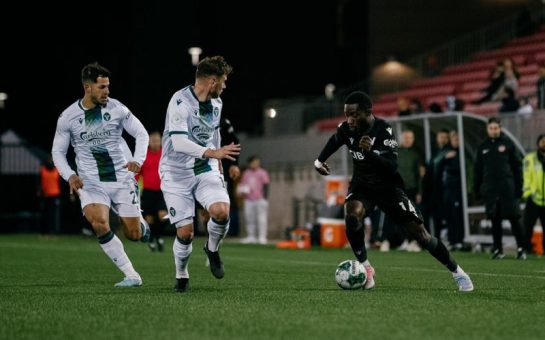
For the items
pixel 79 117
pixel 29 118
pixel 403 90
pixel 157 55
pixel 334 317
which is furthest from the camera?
pixel 29 118

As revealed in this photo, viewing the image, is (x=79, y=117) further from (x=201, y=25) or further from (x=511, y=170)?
(x=201, y=25)

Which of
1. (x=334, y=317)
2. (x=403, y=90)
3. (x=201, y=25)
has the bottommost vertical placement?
(x=334, y=317)

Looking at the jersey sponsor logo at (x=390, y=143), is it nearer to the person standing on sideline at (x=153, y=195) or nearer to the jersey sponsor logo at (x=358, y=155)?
the jersey sponsor logo at (x=358, y=155)

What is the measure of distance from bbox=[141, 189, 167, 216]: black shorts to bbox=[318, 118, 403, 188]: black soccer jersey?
30.6 ft

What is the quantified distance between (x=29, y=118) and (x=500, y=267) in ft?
89.9

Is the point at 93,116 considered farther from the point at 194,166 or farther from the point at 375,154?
the point at 375,154

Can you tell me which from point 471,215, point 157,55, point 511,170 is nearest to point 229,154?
point 511,170

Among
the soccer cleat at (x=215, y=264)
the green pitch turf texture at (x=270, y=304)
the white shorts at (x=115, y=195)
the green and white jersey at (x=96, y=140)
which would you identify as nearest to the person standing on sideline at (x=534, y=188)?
the green pitch turf texture at (x=270, y=304)

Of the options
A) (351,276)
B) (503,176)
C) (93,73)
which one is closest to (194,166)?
(93,73)

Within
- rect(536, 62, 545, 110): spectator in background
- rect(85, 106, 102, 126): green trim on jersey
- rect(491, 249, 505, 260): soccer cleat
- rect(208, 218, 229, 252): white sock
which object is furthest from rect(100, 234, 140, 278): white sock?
rect(536, 62, 545, 110): spectator in background

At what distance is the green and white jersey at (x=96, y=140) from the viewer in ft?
37.4

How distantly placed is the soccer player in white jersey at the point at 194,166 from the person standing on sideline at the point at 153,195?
9.08 m

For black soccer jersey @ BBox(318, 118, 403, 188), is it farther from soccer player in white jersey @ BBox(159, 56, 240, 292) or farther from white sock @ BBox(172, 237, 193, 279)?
white sock @ BBox(172, 237, 193, 279)

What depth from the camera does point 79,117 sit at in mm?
11391
